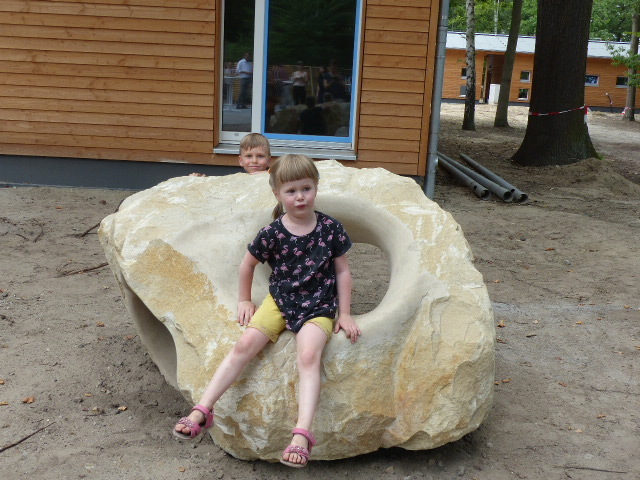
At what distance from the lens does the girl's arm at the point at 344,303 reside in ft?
10.3

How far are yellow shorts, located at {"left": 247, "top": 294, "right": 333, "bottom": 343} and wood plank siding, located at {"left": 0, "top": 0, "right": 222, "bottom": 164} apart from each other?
584 cm

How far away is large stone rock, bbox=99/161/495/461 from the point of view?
312cm

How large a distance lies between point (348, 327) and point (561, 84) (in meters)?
9.96

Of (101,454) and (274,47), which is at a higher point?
(274,47)

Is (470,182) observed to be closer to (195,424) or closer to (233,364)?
(233,364)

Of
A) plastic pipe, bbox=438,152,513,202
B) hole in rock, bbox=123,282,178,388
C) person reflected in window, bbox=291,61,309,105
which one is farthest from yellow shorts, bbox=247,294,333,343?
plastic pipe, bbox=438,152,513,202

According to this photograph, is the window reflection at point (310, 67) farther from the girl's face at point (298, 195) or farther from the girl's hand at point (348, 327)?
the girl's hand at point (348, 327)

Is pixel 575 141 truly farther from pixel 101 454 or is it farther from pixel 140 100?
pixel 101 454

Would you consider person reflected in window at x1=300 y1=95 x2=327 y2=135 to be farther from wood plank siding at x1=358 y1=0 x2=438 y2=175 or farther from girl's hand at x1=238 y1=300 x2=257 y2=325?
girl's hand at x1=238 y1=300 x2=257 y2=325

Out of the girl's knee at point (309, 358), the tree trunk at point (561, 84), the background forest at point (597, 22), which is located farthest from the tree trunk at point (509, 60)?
the background forest at point (597, 22)

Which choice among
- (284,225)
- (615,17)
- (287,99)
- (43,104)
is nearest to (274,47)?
(287,99)

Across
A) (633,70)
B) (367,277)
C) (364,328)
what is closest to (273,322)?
(364,328)

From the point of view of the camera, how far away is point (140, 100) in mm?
8672

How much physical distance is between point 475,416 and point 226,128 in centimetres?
647
